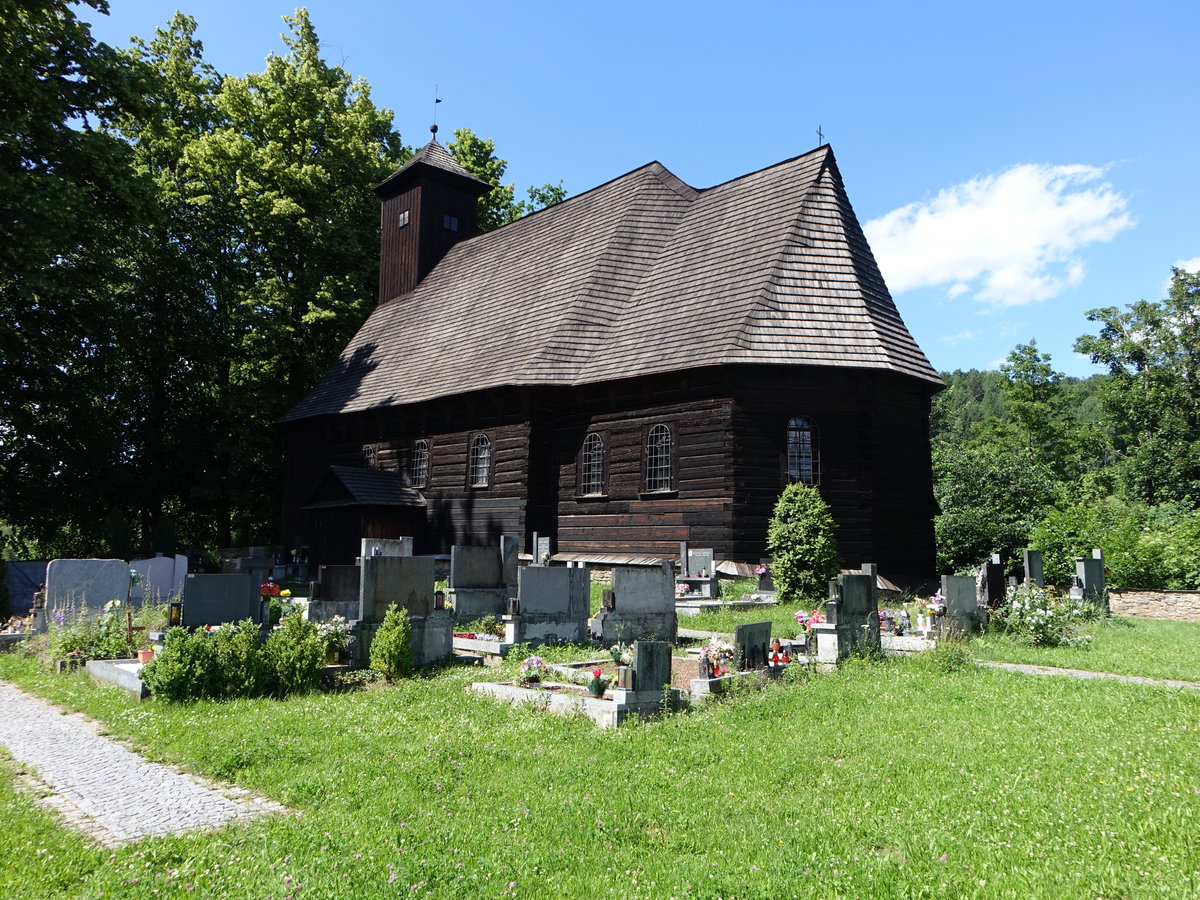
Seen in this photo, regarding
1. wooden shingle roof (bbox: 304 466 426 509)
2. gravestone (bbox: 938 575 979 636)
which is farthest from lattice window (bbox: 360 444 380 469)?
gravestone (bbox: 938 575 979 636)

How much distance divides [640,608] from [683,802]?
20.0 ft

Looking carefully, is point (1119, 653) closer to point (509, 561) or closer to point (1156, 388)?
point (509, 561)

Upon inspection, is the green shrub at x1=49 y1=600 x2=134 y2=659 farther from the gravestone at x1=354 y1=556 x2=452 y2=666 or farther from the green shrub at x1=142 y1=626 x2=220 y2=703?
the gravestone at x1=354 y1=556 x2=452 y2=666

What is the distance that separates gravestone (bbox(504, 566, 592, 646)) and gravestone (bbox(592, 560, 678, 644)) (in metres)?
0.69

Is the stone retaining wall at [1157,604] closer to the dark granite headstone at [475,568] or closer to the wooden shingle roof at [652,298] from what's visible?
the wooden shingle roof at [652,298]

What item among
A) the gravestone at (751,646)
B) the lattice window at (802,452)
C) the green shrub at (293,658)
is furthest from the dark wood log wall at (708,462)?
the green shrub at (293,658)

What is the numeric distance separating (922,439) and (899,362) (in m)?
2.46

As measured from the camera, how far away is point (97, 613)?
40.9 ft

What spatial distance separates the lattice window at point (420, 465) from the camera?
25859 mm

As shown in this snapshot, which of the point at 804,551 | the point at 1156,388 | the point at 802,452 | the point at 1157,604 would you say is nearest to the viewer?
the point at 804,551

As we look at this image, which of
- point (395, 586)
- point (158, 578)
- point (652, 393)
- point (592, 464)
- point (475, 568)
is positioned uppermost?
point (652, 393)

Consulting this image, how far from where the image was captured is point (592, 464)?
22.2 metres

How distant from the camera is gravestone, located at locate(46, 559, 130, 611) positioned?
1278 centimetres

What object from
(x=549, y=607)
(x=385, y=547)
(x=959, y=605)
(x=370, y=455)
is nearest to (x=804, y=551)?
(x=959, y=605)
